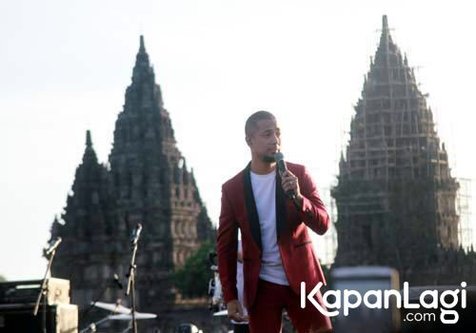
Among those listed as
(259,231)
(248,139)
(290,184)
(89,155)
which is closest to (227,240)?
(259,231)

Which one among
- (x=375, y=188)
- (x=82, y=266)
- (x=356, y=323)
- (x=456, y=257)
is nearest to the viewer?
(x=356, y=323)

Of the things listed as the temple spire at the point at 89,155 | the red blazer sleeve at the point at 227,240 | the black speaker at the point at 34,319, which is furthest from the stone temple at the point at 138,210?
the red blazer sleeve at the point at 227,240

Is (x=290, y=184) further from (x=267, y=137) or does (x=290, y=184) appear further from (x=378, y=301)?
(x=378, y=301)

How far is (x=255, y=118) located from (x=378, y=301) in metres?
0.87

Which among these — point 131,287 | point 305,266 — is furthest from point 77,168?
point 305,266

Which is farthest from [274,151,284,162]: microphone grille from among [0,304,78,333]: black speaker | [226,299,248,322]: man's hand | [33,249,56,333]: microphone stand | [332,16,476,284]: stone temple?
[332,16,476,284]: stone temple

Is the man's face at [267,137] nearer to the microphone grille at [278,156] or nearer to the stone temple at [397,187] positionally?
the microphone grille at [278,156]

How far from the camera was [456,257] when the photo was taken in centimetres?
9925

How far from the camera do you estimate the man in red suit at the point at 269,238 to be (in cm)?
647

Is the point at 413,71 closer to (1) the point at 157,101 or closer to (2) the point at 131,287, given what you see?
(1) the point at 157,101

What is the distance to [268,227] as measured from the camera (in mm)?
6629

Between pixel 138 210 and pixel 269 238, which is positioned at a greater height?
pixel 138 210

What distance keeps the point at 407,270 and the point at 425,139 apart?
36.5ft

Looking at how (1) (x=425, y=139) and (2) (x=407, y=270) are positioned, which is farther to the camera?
(1) (x=425, y=139)
